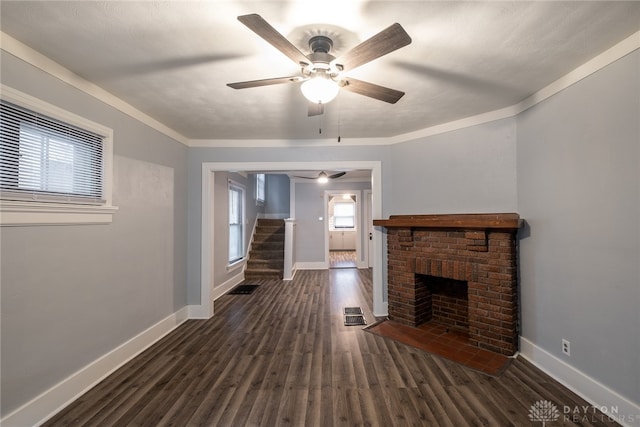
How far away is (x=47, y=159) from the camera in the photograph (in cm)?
180

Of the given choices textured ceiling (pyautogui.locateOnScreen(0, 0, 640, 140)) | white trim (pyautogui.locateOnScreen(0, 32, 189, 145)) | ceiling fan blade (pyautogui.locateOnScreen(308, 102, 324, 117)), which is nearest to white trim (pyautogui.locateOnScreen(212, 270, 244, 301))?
white trim (pyautogui.locateOnScreen(0, 32, 189, 145))

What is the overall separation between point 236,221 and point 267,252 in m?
1.08

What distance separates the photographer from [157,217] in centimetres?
288

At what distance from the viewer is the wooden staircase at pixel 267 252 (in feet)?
18.8

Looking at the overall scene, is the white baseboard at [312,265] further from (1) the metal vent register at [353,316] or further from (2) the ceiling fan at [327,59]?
(2) the ceiling fan at [327,59]

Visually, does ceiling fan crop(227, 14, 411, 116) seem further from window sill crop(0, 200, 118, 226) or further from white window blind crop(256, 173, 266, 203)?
white window blind crop(256, 173, 266, 203)

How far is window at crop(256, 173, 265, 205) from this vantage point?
24.3 feet

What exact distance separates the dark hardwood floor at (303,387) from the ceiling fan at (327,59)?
213cm

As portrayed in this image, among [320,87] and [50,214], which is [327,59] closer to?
[320,87]

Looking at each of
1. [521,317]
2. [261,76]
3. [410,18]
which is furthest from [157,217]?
[521,317]

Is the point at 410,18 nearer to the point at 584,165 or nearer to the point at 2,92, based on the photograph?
the point at 584,165

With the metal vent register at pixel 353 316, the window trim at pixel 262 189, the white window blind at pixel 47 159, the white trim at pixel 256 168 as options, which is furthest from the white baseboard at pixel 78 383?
the window trim at pixel 262 189

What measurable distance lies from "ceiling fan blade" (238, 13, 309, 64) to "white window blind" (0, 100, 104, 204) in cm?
168

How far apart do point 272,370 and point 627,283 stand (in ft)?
8.74
